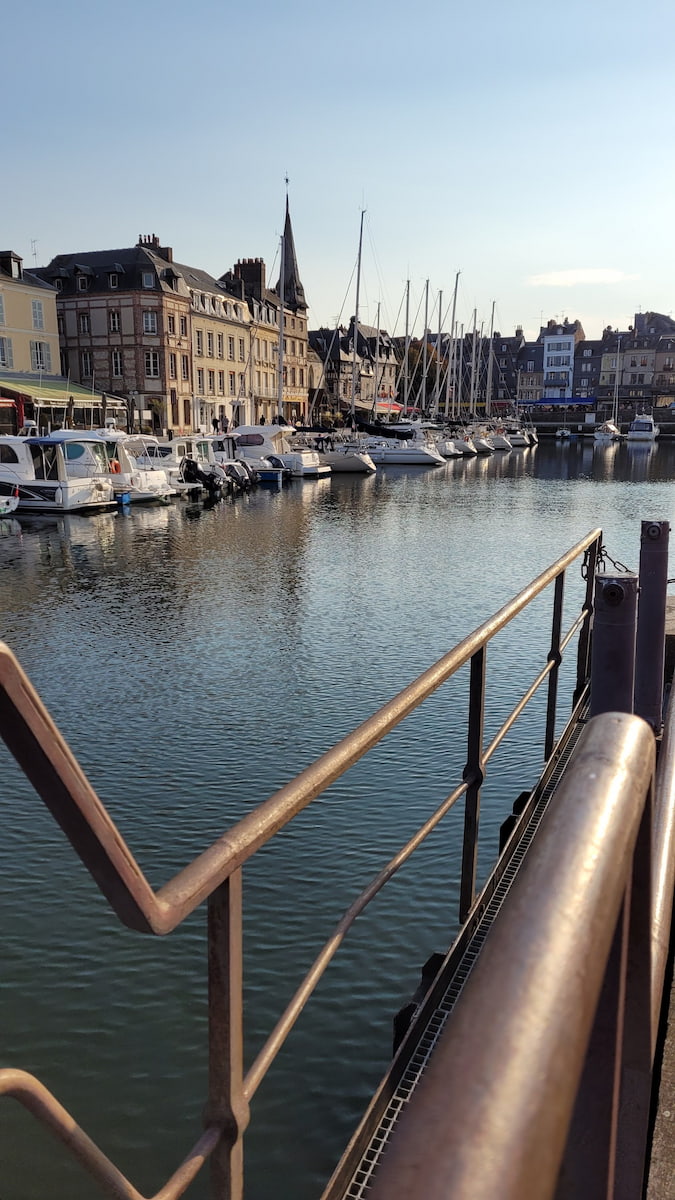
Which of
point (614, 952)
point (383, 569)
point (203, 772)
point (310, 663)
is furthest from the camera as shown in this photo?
point (383, 569)

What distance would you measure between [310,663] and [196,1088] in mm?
7637

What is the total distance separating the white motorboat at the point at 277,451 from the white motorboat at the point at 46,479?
A: 1593cm

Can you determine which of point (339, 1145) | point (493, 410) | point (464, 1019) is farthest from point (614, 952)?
point (493, 410)

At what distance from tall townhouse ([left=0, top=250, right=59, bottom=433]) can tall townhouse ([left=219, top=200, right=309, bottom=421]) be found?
1968 cm

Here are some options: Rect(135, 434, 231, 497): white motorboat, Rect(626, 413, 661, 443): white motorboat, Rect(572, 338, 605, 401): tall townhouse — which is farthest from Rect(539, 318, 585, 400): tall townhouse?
Rect(135, 434, 231, 497): white motorboat

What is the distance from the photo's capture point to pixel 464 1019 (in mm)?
572

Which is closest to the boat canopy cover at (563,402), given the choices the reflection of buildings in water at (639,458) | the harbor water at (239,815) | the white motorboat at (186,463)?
the reflection of buildings in water at (639,458)

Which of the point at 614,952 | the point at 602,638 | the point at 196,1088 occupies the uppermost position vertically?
the point at 614,952

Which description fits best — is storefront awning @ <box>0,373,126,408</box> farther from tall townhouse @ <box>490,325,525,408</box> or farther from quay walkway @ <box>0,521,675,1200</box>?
tall townhouse @ <box>490,325,525,408</box>

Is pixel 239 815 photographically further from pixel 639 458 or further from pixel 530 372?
pixel 530 372

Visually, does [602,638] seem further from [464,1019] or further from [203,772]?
[464,1019]

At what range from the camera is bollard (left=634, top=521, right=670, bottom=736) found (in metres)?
6.84

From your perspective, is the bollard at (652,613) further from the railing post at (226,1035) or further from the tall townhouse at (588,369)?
the tall townhouse at (588,369)

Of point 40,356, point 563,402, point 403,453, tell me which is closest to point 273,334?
point 403,453
